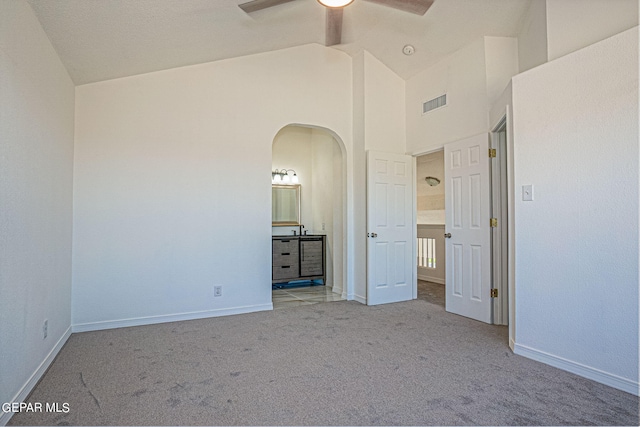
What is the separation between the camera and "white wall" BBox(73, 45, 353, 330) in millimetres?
3533

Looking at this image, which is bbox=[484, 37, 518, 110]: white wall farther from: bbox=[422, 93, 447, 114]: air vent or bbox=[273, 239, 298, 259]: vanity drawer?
bbox=[273, 239, 298, 259]: vanity drawer

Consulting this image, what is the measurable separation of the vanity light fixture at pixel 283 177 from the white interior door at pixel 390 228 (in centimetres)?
211

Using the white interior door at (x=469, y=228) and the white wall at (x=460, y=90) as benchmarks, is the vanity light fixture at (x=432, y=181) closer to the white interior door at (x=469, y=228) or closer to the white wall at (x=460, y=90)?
the white wall at (x=460, y=90)

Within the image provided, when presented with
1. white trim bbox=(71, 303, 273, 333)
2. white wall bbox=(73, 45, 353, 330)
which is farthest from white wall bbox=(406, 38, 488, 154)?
white trim bbox=(71, 303, 273, 333)

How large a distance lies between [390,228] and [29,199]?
3685 millimetres

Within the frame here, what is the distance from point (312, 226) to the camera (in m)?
6.51

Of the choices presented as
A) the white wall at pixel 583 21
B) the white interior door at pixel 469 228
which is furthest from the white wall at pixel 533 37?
the white interior door at pixel 469 228

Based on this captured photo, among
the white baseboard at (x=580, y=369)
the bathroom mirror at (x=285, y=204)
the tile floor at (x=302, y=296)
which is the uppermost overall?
the bathroom mirror at (x=285, y=204)

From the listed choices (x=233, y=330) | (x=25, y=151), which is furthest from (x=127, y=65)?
(x=233, y=330)

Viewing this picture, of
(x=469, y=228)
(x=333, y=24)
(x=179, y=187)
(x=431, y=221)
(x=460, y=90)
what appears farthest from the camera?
(x=431, y=221)

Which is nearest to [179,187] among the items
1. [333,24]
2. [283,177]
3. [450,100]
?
[333,24]

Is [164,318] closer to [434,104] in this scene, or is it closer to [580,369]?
[580,369]

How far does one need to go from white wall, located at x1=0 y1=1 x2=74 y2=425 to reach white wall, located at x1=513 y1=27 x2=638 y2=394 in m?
3.32

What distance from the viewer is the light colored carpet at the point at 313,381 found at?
1937mm
